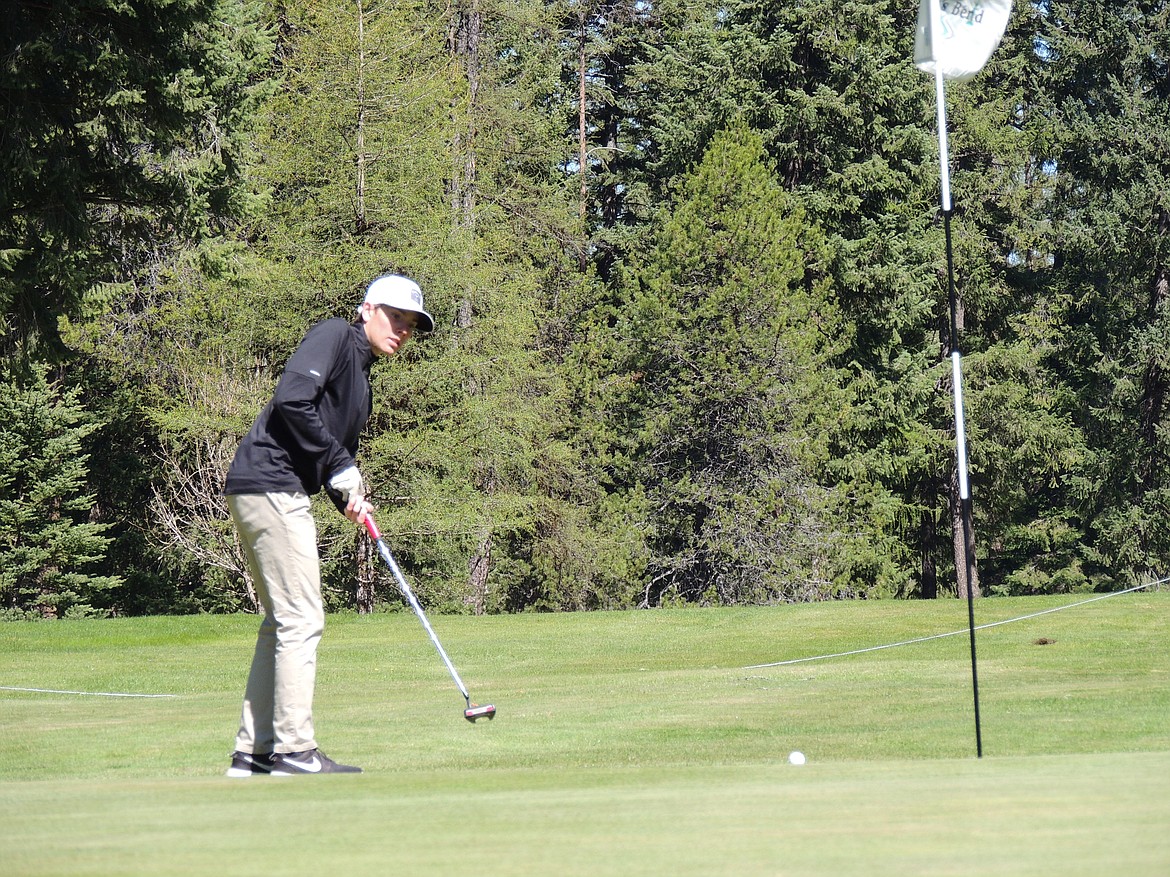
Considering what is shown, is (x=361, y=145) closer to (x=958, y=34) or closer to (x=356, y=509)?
(x=958, y=34)

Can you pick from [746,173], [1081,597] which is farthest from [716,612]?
[746,173]

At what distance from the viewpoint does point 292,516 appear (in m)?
5.86

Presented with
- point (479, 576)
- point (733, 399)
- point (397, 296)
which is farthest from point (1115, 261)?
point (397, 296)

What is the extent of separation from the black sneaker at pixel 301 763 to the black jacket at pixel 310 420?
1.03 metres

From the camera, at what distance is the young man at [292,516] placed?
5.75 m

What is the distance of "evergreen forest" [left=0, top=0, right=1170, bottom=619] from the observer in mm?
19703

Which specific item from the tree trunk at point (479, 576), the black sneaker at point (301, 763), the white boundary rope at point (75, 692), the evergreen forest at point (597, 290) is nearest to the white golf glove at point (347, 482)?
the black sneaker at point (301, 763)

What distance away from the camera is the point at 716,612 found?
17781 mm

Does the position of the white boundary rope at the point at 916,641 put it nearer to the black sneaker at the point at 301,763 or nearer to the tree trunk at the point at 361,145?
the black sneaker at the point at 301,763

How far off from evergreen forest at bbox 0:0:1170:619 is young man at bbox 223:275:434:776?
10.2 m

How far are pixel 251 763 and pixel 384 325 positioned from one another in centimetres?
186

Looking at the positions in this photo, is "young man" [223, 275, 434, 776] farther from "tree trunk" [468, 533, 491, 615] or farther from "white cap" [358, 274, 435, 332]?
"tree trunk" [468, 533, 491, 615]

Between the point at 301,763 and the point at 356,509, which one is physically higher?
the point at 356,509

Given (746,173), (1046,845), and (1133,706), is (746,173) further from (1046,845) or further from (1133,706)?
(1046,845)
